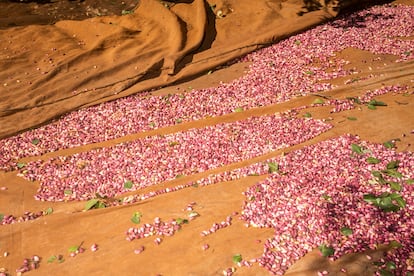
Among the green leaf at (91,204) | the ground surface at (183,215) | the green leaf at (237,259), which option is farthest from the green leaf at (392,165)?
the green leaf at (91,204)

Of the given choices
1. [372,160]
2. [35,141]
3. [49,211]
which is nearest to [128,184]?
[49,211]

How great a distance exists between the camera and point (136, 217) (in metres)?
5.51

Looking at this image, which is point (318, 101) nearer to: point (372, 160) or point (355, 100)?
point (355, 100)

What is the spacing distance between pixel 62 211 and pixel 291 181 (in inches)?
145

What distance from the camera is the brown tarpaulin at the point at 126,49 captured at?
8.50m

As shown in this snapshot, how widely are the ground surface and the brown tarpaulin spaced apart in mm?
1276

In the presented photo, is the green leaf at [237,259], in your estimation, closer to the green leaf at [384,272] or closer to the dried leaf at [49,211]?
the green leaf at [384,272]

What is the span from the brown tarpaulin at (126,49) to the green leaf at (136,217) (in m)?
3.83

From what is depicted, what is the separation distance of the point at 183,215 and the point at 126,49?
5887 mm

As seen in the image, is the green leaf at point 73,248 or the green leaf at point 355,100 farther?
the green leaf at point 355,100

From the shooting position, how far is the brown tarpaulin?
850cm

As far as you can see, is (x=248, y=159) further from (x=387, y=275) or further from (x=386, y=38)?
(x=386, y=38)

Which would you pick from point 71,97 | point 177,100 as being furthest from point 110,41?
point 177,100

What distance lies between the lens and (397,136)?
6754mm
